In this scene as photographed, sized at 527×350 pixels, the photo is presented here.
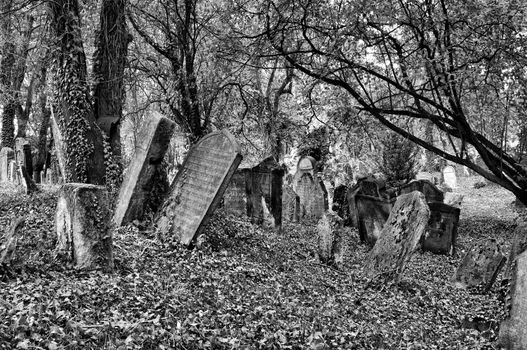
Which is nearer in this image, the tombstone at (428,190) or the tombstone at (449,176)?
the tombstone at (428,190)

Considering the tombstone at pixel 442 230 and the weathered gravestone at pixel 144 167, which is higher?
the weathered gravestone at pixel 144 167

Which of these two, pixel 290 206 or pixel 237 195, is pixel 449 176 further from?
pixel 237 195

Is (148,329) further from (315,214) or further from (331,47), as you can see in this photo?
(315,214)

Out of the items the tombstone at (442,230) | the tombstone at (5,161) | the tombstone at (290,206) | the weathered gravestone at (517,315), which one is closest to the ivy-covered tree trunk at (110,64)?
the tombstone at (290,206)

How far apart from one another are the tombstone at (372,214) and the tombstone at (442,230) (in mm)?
1097

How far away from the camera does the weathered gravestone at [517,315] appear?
14.3ft

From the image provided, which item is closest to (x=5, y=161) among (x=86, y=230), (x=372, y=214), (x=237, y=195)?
(x=237, y=195)

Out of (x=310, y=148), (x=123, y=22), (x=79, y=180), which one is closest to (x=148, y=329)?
(x=79, y=180)

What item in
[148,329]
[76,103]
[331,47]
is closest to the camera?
[148,329]

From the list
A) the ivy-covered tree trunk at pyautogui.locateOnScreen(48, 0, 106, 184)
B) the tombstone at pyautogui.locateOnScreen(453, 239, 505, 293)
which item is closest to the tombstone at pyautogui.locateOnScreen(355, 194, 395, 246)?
the tombstone at pyautogui.locateOnScreen(453, 239, 505, 293)

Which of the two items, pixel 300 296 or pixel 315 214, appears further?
pixel 315 214

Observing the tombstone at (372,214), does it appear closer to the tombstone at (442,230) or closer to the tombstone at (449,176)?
the tombstone at (442,230)

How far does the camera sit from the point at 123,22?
8.37 metres

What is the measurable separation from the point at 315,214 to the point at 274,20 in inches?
222
